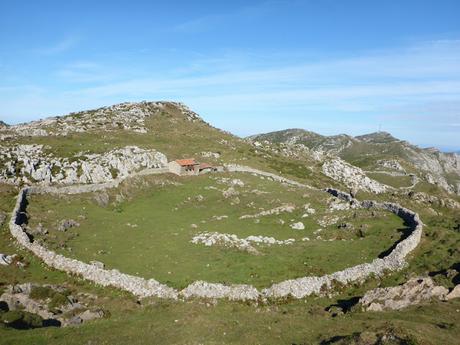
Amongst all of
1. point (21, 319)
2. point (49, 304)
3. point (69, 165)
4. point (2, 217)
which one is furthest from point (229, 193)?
point (21, 319)

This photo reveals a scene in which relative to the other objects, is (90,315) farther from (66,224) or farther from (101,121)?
(101,121)

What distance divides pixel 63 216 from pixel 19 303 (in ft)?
81.1

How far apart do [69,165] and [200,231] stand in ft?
123

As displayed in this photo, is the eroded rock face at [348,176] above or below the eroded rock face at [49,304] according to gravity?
above

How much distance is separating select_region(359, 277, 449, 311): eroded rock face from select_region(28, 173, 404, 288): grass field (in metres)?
8.57

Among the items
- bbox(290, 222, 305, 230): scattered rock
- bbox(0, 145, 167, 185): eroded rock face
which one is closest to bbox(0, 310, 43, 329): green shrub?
bbox(290, 222, 305, 230): scattered rock

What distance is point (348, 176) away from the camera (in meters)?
143

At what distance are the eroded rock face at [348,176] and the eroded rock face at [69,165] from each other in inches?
2809

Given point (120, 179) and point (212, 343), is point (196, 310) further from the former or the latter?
point (120, 179)

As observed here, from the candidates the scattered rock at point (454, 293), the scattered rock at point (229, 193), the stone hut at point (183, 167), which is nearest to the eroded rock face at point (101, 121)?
the stone hut at point (183, 167)

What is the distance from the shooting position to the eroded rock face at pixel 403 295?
3186 centimetres

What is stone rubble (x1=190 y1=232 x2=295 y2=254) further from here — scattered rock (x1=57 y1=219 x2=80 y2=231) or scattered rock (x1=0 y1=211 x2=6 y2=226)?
scattered rock (x1=0 y1=211 x2=6 y2=226)

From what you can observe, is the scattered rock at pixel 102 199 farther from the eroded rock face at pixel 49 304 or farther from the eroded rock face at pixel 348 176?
the eroded rock face at pixel 348 176

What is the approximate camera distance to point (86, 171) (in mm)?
77188
